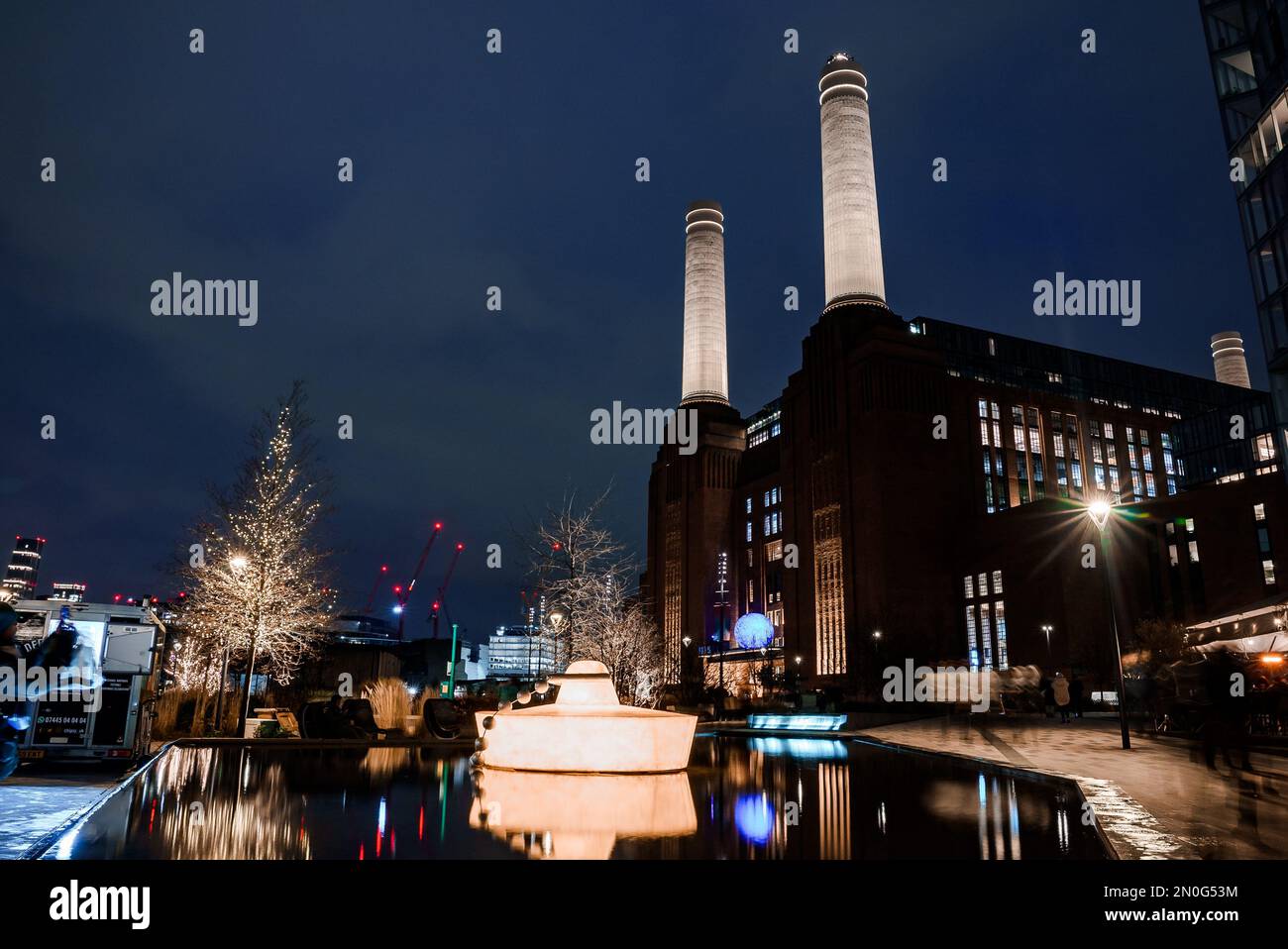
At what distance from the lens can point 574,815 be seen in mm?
8148

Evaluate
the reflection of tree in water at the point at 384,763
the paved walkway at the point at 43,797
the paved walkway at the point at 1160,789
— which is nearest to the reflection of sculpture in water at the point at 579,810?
the reflection of tree in water at the point at 384,763

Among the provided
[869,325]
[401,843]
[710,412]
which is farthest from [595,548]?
[710,412]

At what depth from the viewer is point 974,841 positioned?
23.0ft

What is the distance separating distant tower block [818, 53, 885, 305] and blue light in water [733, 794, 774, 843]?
278ft

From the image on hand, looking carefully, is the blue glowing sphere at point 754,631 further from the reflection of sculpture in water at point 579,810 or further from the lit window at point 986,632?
the reflection of sculpture in water at point 579,810

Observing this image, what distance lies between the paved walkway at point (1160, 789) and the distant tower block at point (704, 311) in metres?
97.5

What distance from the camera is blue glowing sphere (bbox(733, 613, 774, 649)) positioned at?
275ft

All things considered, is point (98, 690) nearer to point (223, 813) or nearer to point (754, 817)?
point (223, 813)

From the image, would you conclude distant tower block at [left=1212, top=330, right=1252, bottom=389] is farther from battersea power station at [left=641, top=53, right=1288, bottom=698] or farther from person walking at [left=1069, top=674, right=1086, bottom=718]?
person walking at [left=1069, top=674, right=1086, bottom=718]

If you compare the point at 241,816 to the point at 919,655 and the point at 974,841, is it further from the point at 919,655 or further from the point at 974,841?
the point at 919,655

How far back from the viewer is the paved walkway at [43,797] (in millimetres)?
6945
